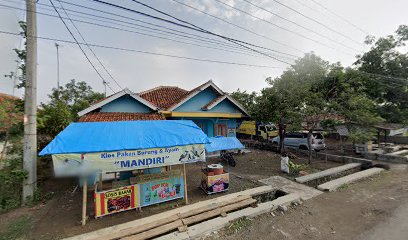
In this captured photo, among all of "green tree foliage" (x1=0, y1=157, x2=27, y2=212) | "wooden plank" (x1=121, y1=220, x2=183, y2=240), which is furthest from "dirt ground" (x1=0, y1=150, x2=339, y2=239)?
"wooden plank" (x1=121, y1=220, x2=183, y2=240)

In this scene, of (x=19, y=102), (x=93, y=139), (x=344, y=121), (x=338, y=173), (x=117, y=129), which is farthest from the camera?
(x=344, y=121)

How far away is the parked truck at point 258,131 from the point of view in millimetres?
23359

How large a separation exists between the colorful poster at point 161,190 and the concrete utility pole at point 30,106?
465 cm

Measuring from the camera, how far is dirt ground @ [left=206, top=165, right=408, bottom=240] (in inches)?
202

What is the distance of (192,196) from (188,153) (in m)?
2.32

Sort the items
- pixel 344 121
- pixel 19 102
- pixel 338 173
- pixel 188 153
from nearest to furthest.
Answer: pixel 188 153, pixel 19 102, pixel 338 173, pixel 344 121

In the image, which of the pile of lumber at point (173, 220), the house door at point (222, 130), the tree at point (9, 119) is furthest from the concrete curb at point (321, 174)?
the tree at point (9, 119)

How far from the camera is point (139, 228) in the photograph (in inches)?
203

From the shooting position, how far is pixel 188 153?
660cm

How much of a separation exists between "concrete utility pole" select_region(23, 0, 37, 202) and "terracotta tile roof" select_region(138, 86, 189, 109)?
6.97 metres

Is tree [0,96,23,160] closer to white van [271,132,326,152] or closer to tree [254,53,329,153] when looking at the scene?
tree [254,53,329,153]

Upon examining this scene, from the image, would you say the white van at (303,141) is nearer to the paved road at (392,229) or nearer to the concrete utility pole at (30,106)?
the paved road at (392,229)

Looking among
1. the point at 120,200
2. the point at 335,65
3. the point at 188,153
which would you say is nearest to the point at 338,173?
the point at 335,65

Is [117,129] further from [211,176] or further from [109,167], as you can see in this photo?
[211,176]
